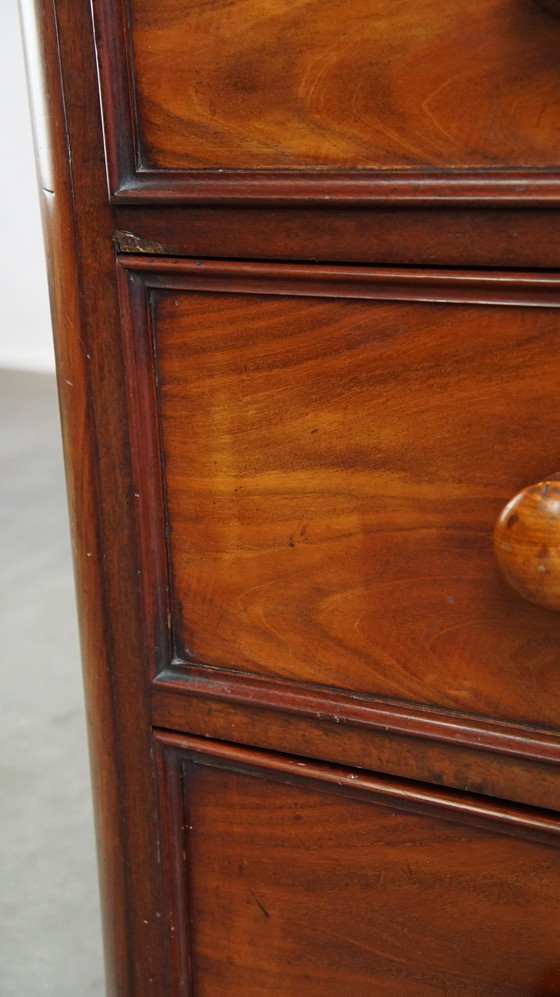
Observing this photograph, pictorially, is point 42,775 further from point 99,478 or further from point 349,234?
point 349,234

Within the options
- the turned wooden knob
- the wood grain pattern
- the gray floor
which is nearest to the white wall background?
the gray floor

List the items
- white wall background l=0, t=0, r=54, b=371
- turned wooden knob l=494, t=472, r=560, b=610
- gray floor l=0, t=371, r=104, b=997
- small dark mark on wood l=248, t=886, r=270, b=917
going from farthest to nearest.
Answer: white wall background l=0, t=0, r=54, b=371 < gray floor l=0, t=371, r=104, b=997 < small dark mark on wood l=248, t=886, r=270, b=917 < turned wooden knob l=494, t=472, r=560, b=610

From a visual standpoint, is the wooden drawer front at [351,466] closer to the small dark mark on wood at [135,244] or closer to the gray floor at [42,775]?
the small dark mark on wood at [135,244]

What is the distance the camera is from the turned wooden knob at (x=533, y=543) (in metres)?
0.30

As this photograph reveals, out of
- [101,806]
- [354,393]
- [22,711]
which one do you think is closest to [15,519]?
[22,711]

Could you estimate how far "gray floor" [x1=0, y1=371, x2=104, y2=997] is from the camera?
91 cm

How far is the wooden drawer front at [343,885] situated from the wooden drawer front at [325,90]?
24 cm

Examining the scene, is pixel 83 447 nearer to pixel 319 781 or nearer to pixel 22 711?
pixel 319 781

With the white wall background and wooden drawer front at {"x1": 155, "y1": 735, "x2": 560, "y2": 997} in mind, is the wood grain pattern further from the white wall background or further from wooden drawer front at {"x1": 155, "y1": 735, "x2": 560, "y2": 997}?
the white wall background

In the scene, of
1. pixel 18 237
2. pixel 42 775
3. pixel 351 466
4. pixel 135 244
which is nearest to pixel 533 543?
pixel 351 466

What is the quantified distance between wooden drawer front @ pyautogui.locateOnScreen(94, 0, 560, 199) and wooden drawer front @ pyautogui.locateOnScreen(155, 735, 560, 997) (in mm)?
237

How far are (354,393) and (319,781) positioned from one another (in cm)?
16

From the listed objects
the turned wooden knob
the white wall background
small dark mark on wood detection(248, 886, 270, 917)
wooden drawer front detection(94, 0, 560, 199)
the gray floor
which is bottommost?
the gray floor

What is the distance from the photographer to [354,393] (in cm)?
36
